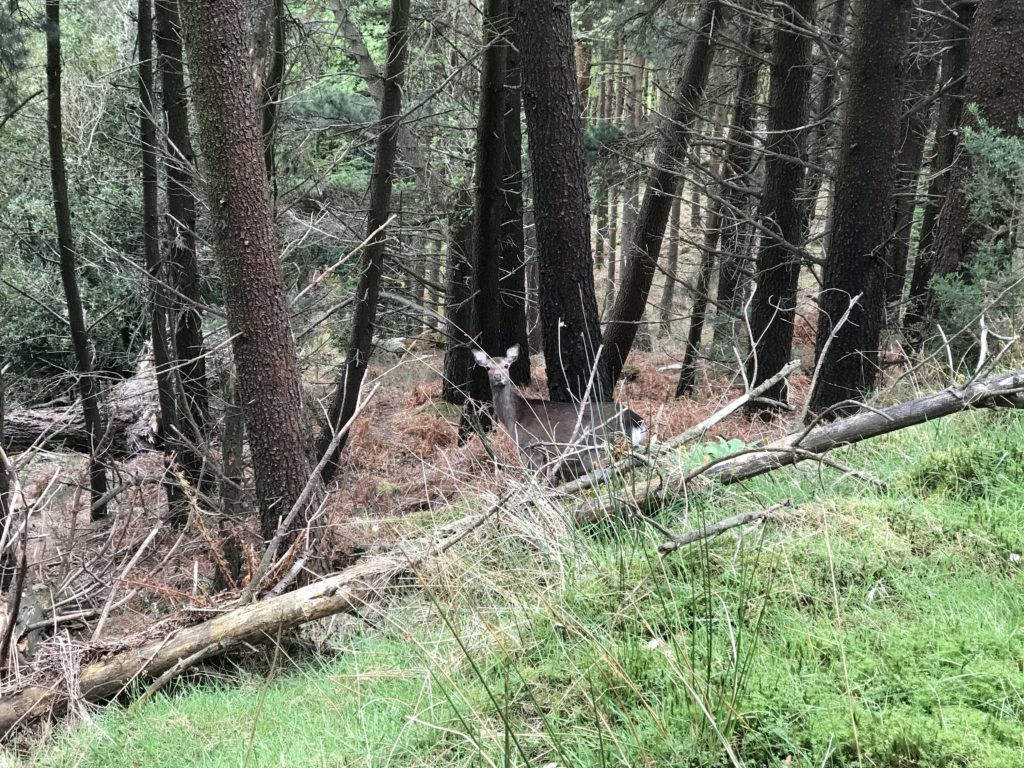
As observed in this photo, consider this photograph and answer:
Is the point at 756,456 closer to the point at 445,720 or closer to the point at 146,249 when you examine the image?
the point at 445,720

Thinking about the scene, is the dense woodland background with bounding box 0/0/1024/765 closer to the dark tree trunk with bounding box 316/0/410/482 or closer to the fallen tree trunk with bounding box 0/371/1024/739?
the dark tree trunk with bounding box 316/0/410/482

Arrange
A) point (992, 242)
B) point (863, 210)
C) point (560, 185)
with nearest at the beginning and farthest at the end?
point (992, 242) → point (863, 210) → point (560, 185)

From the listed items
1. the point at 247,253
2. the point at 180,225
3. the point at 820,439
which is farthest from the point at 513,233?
the point at 820,439

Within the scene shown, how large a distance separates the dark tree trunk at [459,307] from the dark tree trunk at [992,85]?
6.49 metres

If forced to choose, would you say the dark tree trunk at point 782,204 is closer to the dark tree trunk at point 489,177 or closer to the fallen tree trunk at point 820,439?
the dark tree trunk at point 489,177

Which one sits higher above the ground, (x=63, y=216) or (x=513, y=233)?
(x=513, y=233)

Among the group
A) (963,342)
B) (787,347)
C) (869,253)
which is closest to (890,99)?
(869,253)

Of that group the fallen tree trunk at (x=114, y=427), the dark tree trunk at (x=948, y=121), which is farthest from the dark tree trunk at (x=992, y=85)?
the fallen tree trunk at (x=114, y=427)

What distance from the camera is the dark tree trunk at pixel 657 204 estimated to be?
991 cm

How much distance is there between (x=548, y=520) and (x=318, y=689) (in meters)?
1.21

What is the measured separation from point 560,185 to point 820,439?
181 inches

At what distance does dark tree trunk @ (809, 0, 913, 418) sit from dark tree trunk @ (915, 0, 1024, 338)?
25.5 inches

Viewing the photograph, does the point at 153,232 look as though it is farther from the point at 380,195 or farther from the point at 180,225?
the point at 380,195

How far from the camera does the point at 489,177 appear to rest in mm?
9992
